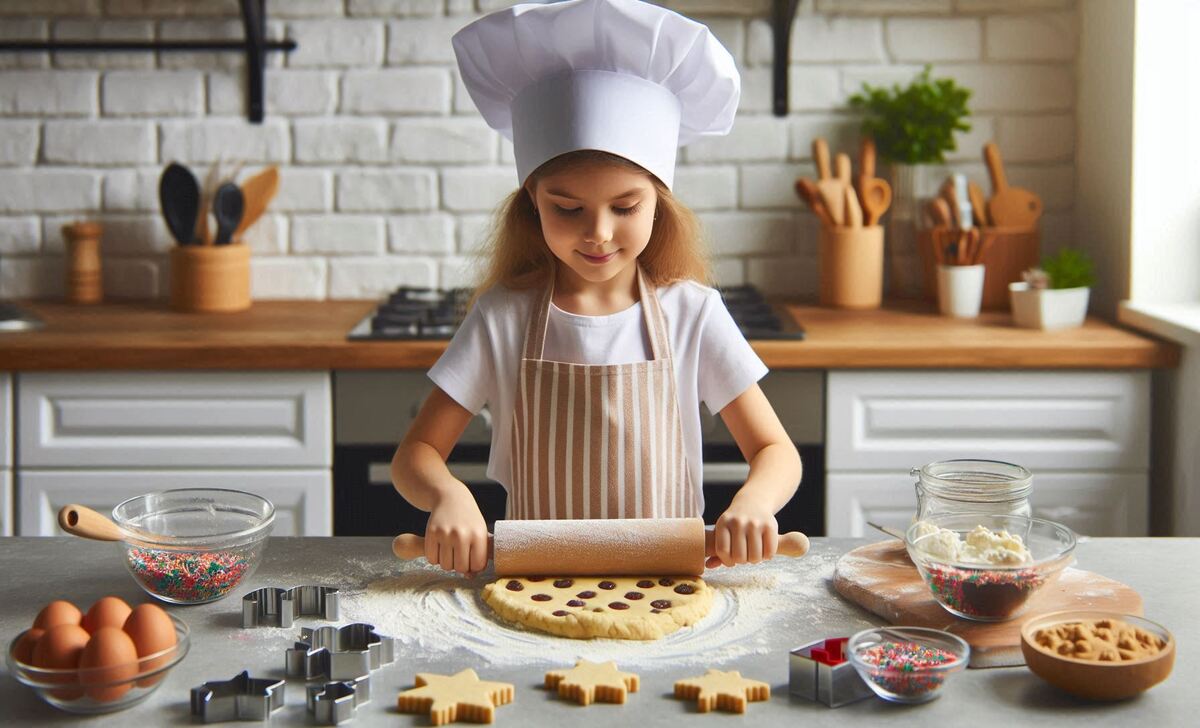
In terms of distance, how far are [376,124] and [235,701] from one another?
2110mm

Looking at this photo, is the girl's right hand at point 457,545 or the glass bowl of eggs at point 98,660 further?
the girl's right hand at point 457,545

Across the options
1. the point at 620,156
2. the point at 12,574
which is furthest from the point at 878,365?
the point at 12,574

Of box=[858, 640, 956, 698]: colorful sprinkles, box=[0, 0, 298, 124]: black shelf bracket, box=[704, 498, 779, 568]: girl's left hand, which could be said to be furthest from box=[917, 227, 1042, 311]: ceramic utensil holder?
box=[858, 640, 956, 698]: colorful sprinkles

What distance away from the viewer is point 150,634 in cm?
106

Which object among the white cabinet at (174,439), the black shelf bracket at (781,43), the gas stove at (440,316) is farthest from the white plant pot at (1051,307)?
the white cabinet at (174,439)

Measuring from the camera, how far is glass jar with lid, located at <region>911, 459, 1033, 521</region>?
1325mm

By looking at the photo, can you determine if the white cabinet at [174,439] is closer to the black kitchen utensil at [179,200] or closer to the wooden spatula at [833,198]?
the black kitchen utensil at [179,200]

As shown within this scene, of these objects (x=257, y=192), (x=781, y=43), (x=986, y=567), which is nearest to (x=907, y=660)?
(x=986, y=567)

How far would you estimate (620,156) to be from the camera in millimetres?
1504

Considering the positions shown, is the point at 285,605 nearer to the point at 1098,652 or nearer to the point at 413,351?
the point at 1098,652

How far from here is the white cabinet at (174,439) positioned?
2.47 meters

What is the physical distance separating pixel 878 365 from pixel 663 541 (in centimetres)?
120

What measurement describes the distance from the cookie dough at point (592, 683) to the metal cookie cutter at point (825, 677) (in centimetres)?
13

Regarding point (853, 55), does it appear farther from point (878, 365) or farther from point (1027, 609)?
point (1027, 609)
